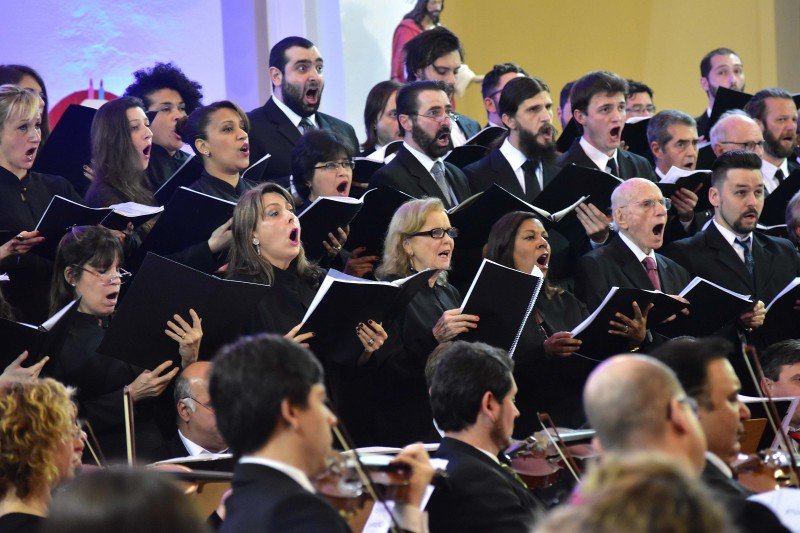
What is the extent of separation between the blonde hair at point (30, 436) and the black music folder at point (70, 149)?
2634 mm

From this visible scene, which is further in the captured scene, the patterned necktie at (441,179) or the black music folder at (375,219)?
the patterned necktie at (441,179)

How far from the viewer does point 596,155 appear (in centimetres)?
630

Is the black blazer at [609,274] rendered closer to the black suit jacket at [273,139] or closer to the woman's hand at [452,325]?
the woman's hand at [452,325]

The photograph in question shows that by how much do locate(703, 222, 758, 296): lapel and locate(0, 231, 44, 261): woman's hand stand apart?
3087 millimetres

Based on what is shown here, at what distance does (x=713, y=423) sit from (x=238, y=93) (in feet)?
18.8

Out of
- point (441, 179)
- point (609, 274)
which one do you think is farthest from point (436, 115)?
point (609, 274)

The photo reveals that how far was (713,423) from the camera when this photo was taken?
2.92 meters

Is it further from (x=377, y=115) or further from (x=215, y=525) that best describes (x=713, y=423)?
(x=377, y=115)

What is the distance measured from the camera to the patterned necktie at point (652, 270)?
18.0 feet

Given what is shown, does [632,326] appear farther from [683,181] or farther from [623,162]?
[623,162]

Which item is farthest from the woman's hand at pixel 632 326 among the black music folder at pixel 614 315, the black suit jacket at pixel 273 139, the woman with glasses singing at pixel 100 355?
the black suit jacket at pixel 273 139

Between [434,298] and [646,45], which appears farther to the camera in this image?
[646,45]

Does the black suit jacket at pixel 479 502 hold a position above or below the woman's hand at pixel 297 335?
below

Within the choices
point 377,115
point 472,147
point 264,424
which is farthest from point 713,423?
point 377,115
